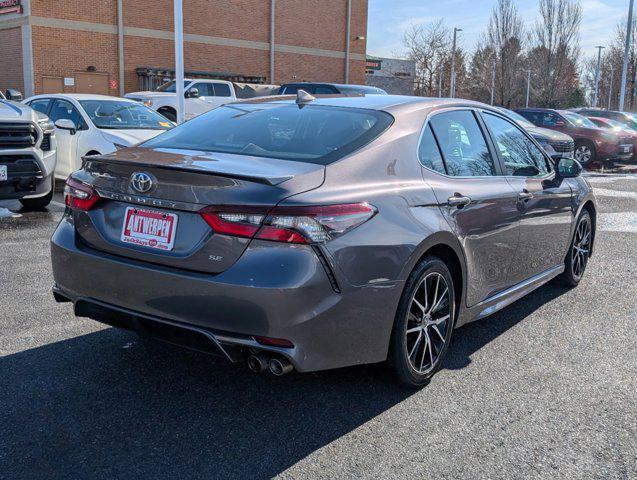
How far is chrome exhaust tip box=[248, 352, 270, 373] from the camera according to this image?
3.01m

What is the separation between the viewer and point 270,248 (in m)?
2.95

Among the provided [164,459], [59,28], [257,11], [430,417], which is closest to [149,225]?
[164,459]

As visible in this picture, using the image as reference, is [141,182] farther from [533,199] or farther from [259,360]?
[533,199]

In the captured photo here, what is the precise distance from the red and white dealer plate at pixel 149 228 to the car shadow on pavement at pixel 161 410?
0.85 metres

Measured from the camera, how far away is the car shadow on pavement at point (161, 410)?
2896mm

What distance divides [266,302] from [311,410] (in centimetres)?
83

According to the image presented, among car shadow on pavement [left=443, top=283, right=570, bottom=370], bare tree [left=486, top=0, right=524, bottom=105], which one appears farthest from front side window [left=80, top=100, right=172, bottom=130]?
bare tree [left=486, top=0, right=524, bottom=105]

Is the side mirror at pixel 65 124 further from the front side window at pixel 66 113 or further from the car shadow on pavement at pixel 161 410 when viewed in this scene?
the car shadow on pavement at pixel 161 410

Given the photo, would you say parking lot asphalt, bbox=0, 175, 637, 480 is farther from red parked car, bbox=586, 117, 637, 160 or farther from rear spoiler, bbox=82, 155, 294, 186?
red parked car, bbox=586, 117, 637, 160

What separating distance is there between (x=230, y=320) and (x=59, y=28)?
91.7 feet

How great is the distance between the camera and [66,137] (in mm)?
10922

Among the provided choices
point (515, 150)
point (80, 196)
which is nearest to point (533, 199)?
point (515, 150)

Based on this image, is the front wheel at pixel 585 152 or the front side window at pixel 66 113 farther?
the front wheel at pixel 585 152

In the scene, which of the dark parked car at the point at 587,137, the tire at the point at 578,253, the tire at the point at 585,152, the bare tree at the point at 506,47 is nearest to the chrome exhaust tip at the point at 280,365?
the tire at the point at 578,253
